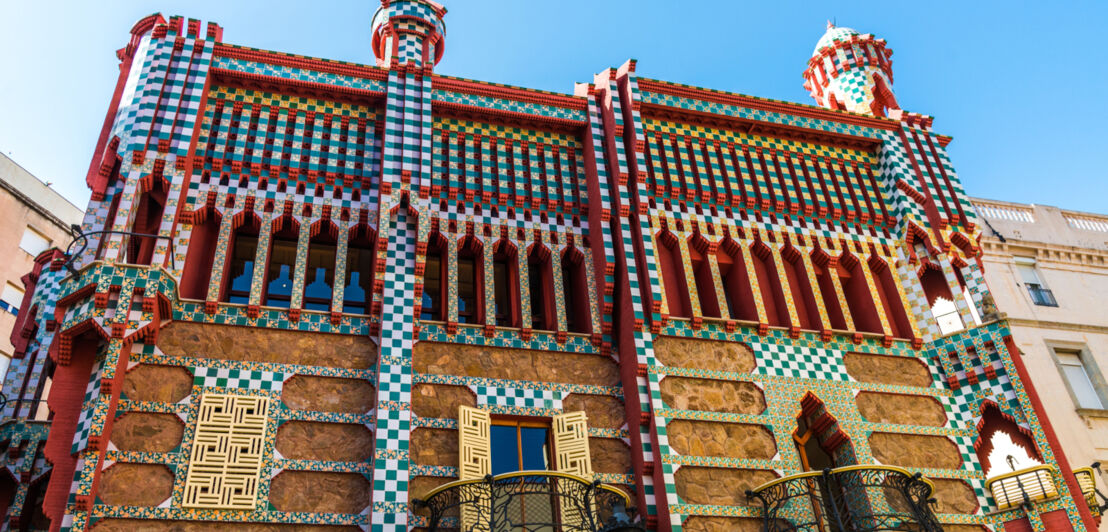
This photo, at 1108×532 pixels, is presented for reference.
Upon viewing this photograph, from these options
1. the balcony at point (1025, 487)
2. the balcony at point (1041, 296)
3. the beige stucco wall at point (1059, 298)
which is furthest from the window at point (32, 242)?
the balcony at point (1041, 296)

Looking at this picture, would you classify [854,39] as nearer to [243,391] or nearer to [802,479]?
[802,479]

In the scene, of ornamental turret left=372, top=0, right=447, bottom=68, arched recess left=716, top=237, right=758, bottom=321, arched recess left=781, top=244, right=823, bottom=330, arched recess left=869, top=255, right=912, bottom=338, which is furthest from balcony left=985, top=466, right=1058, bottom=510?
ornamental turret left=372, top=0, right=447, bottom=68

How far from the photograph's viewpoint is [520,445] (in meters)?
13.1

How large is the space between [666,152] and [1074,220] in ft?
40.2

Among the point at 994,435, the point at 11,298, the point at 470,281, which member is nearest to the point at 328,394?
the point at 470,281

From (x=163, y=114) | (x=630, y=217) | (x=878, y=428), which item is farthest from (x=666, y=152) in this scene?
(x=163, y=114)

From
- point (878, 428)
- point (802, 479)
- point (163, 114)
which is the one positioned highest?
point (163, 114)

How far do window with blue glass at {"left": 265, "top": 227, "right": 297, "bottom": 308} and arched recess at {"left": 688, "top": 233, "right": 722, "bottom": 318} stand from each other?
610 centimetres

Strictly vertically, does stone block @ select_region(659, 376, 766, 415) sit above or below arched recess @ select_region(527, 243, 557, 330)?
below

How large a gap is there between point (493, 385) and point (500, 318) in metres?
1.66

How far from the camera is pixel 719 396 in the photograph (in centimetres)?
1392

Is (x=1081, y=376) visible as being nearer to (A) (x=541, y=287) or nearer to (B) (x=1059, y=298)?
(B) (x=1059, y=298)

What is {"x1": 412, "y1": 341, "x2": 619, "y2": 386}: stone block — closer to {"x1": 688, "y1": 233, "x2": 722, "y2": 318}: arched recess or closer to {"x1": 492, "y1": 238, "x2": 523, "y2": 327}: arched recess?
{"x1": 492, "y1": 238, "x2": 523, "y2": 327}: arched recess

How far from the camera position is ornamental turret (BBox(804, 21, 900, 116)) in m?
18.8
